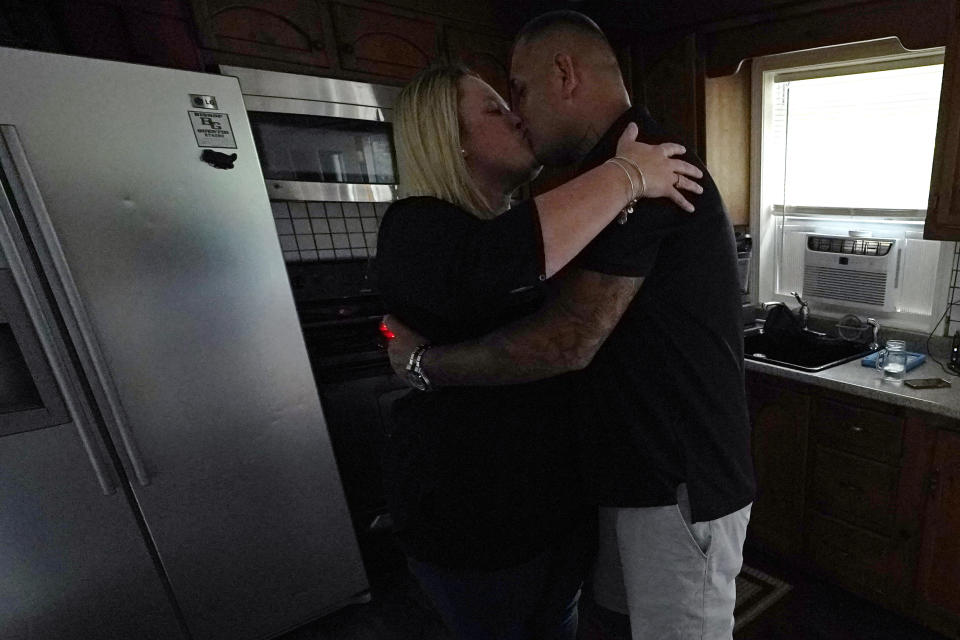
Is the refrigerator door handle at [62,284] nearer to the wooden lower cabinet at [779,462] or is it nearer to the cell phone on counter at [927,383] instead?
the wooden lower cabinet at [779,462]

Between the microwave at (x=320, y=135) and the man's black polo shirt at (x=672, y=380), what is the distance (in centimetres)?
150

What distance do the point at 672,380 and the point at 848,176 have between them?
6.71 ft

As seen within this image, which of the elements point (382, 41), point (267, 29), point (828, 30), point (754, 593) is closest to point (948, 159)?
point (828, 30)

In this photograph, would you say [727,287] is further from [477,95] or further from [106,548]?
[106,548]

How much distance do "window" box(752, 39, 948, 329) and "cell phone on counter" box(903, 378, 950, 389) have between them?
0.54m

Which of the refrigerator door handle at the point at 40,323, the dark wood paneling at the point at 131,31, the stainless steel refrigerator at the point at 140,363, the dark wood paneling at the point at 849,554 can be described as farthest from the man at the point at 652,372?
the dark wood paneling at the point at 131,31

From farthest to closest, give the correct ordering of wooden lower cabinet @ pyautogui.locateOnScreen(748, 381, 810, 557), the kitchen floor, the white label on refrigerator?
1. wooden lower cabinet @ pyautogui.locateOnScreen(748, 381, 810, 557)
2. the kitchen floor
3. the white label on refrigerator

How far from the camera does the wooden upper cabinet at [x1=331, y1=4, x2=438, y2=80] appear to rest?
191 centimetres

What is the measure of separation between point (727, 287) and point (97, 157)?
151cm

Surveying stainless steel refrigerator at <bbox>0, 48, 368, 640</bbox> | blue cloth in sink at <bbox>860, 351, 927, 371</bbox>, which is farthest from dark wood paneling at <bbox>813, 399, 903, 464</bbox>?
stainless steel refrigerator at <bbox>0, 48, 368, 640</bbox>

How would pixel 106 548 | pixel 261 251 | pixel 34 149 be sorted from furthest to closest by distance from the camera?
pixel 261 251
pixel 106 548
pixel 34 149

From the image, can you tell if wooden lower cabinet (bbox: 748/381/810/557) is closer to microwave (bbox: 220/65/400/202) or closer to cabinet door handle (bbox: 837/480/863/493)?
cabinet door handle (bbox: 837/480/863/493)

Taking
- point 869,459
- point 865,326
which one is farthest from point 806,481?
point 865,326

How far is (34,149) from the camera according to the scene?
1184 millimetres
